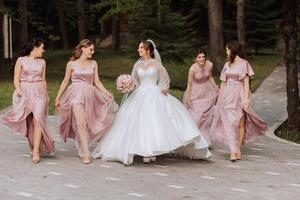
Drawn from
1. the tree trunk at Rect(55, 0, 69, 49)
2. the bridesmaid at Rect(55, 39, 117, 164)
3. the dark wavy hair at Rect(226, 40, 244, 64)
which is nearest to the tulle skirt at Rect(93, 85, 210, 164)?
the bridesmaid at Rect(55, 39, 117, 164)

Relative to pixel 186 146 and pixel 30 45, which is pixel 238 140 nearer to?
pixel 186 146

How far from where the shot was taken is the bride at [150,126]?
10328 millimetres

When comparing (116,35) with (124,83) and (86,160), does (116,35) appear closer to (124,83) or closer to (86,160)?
(124,83)

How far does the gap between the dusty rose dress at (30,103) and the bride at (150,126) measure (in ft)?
3.36

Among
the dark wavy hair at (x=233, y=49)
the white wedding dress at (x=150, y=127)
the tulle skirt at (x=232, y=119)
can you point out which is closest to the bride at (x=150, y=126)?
the white wedding dress at (x=150, y=127)

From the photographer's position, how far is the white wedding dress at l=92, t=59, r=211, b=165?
10328mm

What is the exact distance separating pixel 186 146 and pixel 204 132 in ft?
4.22

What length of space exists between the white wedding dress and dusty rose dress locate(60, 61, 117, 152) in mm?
191

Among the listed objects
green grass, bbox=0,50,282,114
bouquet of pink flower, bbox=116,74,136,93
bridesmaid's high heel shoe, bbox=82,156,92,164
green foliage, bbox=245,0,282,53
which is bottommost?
bridesmaid's high heel shoe, bbox=82,156,92,164

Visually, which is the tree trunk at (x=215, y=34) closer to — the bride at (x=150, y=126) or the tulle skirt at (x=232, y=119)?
the tulle skirt at (x=232, y=119)

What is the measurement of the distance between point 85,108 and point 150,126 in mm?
1129

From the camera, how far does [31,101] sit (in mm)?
10703

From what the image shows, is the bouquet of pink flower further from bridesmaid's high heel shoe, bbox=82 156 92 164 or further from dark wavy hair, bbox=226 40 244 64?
dark wavy hair, bbox=226 40 244 64

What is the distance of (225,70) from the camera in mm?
11562
